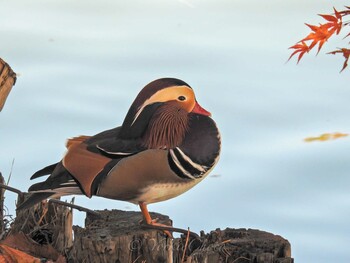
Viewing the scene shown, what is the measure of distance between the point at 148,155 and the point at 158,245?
0.76 meters

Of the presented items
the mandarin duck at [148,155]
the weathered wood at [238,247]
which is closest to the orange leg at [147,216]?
the mandarin duck at [148,155]

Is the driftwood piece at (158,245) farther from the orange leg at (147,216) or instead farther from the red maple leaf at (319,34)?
the red maple leaf at (319,34)

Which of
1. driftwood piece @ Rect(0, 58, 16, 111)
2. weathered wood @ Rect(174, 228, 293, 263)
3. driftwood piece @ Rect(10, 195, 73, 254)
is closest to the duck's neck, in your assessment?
weathered wood @ Rect(174, 228, 293, 263)

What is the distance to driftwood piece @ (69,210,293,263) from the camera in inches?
238

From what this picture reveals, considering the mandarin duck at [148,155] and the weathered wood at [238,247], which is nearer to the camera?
the mandarin duck at [148,155]

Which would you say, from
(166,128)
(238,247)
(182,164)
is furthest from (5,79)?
(238,247)

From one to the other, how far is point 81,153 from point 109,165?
0.25m

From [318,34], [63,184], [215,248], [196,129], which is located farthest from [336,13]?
[63,184]

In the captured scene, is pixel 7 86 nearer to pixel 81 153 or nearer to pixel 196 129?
pixel 81 153

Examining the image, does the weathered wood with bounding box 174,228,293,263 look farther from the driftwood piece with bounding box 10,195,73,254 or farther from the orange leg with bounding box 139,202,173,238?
the driftwood piece with bounding box 10,195,73,254

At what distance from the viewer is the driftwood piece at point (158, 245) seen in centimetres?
604

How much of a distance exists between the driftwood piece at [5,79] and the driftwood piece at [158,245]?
5.19 ft

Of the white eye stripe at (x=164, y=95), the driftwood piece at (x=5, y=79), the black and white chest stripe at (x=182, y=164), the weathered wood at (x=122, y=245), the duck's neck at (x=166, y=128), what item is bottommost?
the weathered wood at (x=122, y=245)

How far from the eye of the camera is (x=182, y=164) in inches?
228
